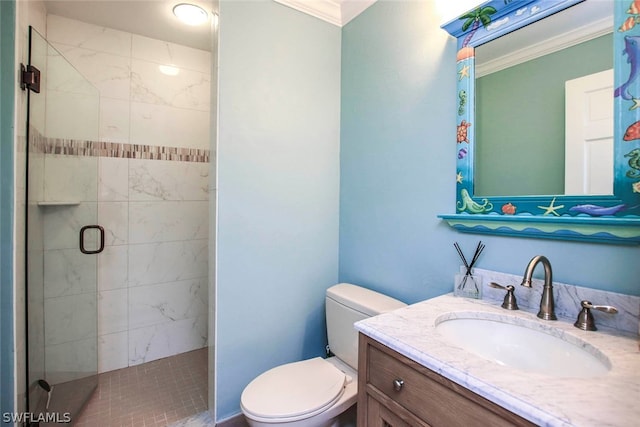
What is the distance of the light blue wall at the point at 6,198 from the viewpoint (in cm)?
116

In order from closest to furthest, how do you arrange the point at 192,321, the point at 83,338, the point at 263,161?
the point at 263,161
the point at 83,338
the point at 192,321

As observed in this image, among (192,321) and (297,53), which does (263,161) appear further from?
(192,321)

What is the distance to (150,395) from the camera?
73.5 inches

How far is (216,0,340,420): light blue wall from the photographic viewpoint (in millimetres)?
1528

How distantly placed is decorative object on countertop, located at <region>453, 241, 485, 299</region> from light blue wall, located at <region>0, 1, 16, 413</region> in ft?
6.00

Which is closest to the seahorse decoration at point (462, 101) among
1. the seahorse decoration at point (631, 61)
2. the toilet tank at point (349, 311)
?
the seahorse decoration at point (631, 61)

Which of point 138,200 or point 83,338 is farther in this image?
point 138,200

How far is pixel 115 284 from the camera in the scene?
2.17m

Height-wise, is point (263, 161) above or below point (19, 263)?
above

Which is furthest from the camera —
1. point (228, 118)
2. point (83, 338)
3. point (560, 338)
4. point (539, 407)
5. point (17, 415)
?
point (83, 338)

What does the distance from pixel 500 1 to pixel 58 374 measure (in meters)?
2.74

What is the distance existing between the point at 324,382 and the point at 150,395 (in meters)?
1.30

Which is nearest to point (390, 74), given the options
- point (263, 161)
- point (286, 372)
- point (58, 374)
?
point (263, 161)

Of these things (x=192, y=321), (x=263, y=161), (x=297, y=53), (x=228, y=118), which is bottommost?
(x=192, y=321)
